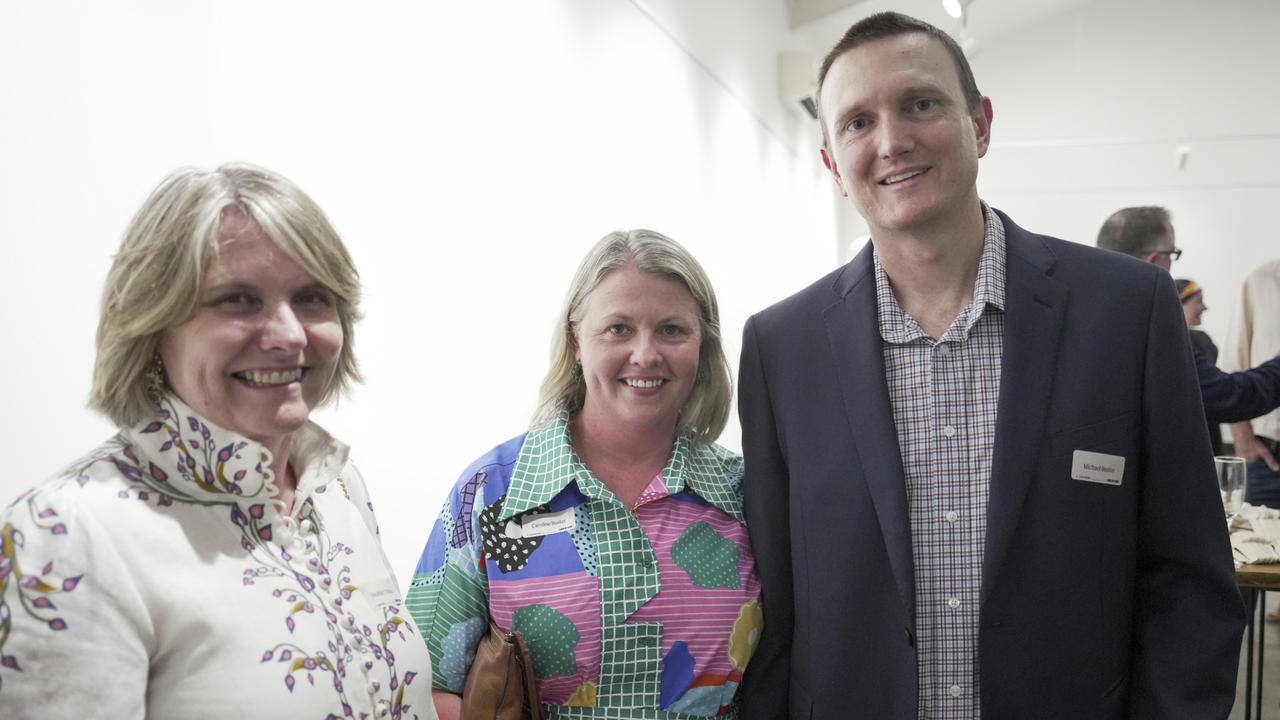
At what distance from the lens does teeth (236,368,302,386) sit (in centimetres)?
118

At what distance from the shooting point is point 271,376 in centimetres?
120

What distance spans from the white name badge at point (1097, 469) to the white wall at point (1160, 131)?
8.16 meters

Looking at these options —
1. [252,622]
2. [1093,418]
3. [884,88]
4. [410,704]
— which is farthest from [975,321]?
[252,622]

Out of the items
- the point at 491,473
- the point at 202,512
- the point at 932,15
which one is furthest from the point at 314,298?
the point at 932,15

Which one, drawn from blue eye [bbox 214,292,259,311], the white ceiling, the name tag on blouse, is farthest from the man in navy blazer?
the white ceiling

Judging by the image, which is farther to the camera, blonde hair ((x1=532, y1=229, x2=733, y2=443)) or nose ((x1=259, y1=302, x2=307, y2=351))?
blonde hair ((x1=532, y1=229, x2=733, y2=443))

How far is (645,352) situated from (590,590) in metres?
0.47

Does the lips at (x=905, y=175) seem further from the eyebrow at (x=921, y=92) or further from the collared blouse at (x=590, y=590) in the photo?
the collared blouse at (x=590, y=590)

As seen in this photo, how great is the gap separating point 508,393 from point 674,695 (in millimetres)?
1844

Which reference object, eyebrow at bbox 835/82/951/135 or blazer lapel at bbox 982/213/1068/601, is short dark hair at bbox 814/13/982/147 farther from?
blazer lapel at bbox 982/213/1068/601

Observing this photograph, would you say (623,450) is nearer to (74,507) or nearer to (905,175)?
(905,175)

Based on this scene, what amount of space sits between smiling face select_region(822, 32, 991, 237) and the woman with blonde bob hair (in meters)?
0.95

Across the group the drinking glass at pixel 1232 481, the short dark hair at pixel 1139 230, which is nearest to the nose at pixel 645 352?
the drinking glass at pixel 1232 481

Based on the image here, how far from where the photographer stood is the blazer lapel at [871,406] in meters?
1.56
